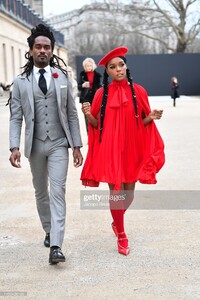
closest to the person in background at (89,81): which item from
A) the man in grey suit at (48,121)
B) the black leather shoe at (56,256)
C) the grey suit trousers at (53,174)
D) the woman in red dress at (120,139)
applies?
the woman in red dress at (120,139)

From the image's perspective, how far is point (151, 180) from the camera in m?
4.28

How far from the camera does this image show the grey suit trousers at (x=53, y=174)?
4098 millimetres

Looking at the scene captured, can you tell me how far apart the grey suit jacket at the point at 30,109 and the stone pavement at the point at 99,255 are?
0.92 metres

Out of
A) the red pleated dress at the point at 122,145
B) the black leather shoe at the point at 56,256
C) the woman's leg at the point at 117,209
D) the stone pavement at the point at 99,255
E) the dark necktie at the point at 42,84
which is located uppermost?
the dark necktie at the point at 42,84

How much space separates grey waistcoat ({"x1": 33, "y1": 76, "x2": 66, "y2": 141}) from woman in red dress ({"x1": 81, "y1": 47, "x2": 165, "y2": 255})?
0.31m

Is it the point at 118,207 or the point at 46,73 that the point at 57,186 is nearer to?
the point at 118,207

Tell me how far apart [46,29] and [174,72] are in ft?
124

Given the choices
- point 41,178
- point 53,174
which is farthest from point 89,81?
point 53,174

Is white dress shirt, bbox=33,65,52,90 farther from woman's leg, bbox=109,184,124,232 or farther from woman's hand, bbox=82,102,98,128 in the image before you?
woman's leg, bbox=109,184,124,232

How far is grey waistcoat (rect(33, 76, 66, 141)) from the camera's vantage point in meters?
4.14

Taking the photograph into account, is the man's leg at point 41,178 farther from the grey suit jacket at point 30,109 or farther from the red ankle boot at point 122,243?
the red ankle boot at point 122,243

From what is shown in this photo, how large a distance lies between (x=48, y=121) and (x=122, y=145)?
0.64 meters

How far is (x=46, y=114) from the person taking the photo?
13.6 feet

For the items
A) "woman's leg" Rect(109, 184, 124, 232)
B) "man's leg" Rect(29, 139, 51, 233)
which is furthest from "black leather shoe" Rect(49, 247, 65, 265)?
"woman's leg" Rect(109, 184, 124, 232)
